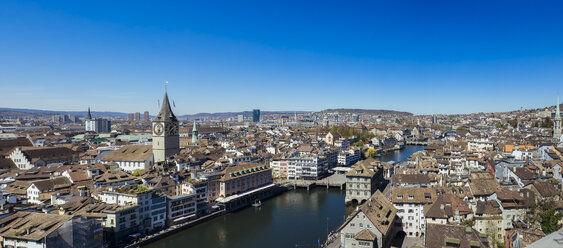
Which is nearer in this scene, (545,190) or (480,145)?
(545,190)

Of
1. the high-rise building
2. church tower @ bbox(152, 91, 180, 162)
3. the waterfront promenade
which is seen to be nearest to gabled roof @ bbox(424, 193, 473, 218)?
the waterfront promenade

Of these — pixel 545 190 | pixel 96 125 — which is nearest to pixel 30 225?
pixel 545 190

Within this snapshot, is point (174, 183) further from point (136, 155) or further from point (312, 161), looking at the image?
point (312, 161)

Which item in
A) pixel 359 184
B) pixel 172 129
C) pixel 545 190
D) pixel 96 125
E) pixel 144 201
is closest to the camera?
pixel 545 190

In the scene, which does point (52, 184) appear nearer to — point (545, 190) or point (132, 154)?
point (132, 154)

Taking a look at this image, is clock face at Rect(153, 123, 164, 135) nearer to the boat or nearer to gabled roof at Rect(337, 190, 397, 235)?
the boat

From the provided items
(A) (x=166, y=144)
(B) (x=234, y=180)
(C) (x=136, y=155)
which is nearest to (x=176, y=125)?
(A) (x=166, y=144)
